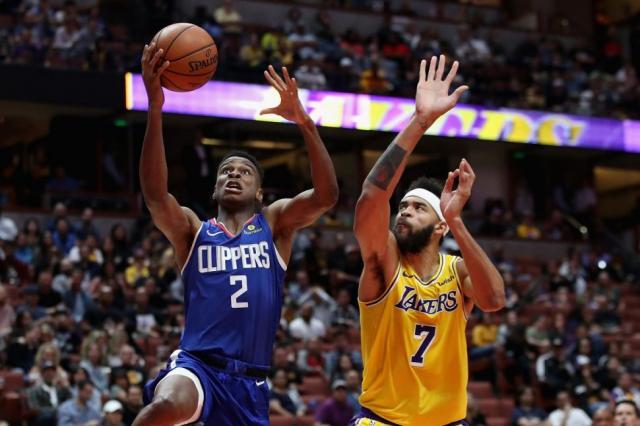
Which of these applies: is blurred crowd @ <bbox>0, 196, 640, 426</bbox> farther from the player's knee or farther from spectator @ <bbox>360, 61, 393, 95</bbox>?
the player's knee

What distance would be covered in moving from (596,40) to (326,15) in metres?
9.02

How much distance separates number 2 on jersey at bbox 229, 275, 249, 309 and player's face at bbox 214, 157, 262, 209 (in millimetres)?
522

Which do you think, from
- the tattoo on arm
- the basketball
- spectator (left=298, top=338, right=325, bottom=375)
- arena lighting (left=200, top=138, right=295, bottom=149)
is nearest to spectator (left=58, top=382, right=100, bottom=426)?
spectator (left=298, top=338, right=325, bottom=375)

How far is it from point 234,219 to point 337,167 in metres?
20.3

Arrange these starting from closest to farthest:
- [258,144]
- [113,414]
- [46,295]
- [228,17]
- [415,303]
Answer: [415,303] → [113,414] → [46,295] → [228,17] → [258,144]

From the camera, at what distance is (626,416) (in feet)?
32.5

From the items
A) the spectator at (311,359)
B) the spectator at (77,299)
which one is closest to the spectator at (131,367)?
the spectator at (77,299)

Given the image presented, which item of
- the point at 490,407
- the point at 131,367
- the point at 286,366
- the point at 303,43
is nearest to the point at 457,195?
the point at 131,367

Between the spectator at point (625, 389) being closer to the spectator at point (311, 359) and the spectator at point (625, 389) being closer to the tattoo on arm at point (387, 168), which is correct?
the spectator at point (311, 359)

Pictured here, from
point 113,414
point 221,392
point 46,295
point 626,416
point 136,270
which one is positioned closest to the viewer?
point 221,392

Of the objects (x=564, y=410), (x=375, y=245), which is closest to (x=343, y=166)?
(x=564, y=410)

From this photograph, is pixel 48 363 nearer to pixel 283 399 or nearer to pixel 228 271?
pixel 283 399

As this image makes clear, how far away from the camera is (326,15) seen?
2723 cm

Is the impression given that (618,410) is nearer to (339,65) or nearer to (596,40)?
(339,65)
